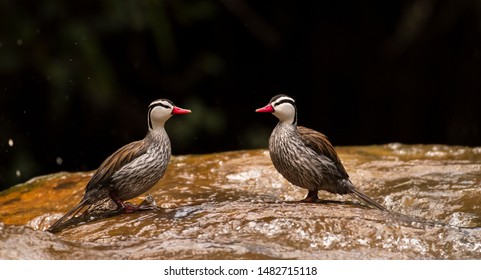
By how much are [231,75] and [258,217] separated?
21.0ft

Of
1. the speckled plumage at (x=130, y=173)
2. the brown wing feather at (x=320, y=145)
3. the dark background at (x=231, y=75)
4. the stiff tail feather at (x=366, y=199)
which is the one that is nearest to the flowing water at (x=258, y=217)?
the stiff tail feather at (x=366, y=199)

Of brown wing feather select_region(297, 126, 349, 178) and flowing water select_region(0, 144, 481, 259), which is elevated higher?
brown wing feather select_region(297, 126, 349, 178)

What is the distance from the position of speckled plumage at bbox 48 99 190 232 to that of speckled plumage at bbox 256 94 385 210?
2.12 feet

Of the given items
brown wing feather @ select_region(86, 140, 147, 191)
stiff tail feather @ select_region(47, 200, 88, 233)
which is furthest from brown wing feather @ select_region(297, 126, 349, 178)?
stiff tail feather @ select_region(47, 200, 88, 233)

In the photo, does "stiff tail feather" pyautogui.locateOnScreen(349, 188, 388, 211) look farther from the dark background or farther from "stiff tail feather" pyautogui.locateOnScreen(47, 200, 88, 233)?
the dark background

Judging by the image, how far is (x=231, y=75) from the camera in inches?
436

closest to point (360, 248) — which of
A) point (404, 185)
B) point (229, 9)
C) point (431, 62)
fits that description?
point (404, 185)

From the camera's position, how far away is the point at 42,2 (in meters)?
8.34

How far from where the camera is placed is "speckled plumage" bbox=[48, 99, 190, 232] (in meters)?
5.41

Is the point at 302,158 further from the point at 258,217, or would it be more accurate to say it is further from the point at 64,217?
the point at 64,217

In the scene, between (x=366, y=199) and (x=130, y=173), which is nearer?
(x=130, y=173)

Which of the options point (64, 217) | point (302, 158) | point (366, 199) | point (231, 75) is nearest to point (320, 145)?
point (302, 158)

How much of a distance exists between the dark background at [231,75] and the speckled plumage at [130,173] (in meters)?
3.11

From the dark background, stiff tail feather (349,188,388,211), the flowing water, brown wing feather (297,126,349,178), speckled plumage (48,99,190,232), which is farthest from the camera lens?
the dark background
